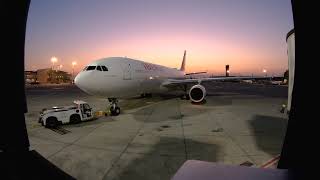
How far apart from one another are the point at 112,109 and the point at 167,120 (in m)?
4.14

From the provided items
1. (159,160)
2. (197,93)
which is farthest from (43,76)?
(159,160)

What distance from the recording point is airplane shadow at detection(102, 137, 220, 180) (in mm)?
6867

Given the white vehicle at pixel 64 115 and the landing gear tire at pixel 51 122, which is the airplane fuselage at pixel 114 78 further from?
the landing gear tire at pixel 51 122

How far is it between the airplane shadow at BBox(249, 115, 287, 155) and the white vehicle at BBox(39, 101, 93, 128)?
9394 millimetres

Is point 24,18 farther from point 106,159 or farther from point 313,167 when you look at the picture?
A: point 106,159

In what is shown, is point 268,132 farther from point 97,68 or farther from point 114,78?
point 97,68

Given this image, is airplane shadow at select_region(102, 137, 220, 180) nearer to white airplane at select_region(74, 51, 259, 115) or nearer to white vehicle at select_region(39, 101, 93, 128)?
white vehicle at select_region(39, 101, 93, 128)

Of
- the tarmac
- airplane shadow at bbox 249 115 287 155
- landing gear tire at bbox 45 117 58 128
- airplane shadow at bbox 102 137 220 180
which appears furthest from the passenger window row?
airplane shadow at bbox 249 115 287 155

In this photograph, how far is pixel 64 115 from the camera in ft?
46.8

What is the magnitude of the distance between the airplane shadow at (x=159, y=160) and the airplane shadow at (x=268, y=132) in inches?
74.9

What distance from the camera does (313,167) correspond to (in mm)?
3055

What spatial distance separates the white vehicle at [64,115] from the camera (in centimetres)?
1380

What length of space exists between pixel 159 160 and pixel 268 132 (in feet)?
20.7

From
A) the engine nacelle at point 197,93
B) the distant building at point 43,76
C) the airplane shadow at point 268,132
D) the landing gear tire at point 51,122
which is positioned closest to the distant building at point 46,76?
the distant building at point 43,76
